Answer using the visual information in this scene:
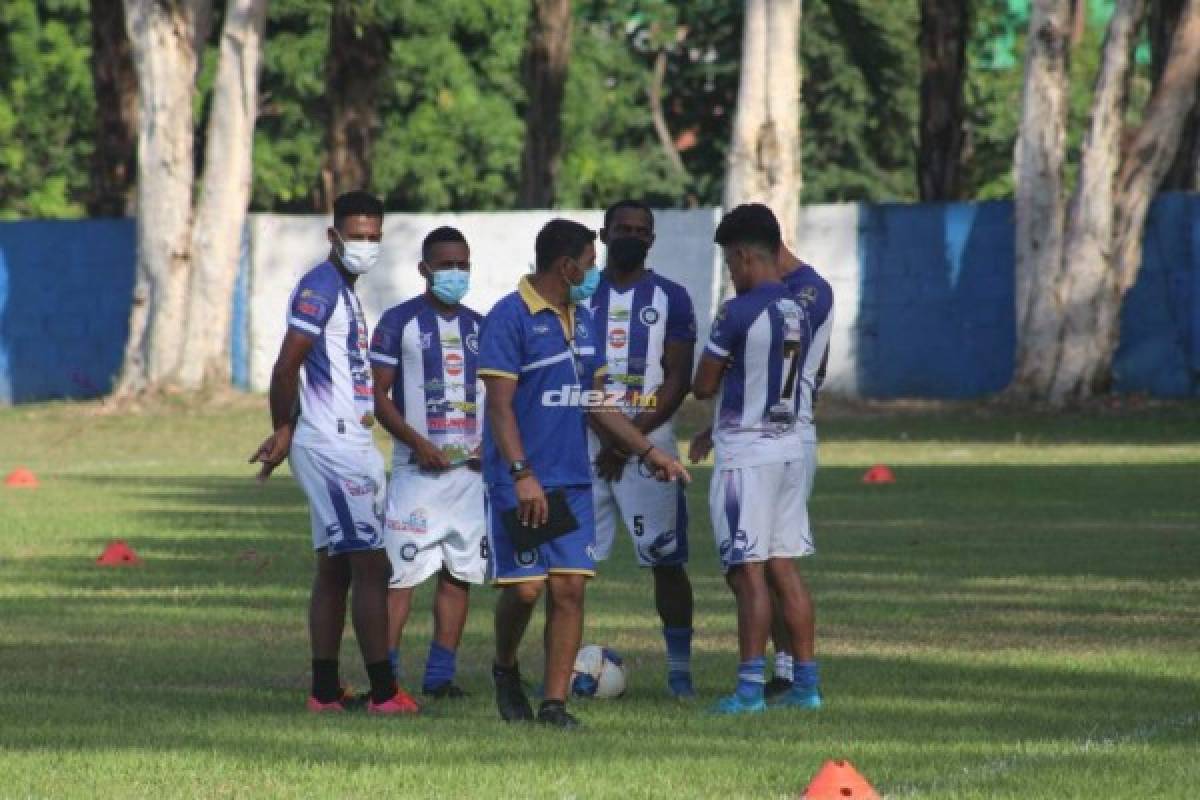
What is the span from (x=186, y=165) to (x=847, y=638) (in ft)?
78.2

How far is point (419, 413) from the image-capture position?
38.9 feet

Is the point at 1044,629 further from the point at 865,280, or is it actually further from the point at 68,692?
the point at 865,280

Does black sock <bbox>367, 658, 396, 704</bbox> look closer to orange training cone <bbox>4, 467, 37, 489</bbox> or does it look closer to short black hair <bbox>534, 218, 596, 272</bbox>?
short black hair <bbox>534, 218, 596, 272</bbox>

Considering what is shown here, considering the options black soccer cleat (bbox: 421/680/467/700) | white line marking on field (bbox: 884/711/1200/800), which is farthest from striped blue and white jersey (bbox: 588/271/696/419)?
white line marking on field (bbox: 884/711/1200/800)

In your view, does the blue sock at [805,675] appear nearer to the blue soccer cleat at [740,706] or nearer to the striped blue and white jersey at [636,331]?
the blue soccer cleat at [740,706]

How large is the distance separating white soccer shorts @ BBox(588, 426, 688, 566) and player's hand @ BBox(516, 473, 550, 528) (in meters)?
1.27

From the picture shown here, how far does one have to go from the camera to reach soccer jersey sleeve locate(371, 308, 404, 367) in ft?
38.9

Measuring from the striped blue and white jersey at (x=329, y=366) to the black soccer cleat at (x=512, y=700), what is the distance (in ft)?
3.74

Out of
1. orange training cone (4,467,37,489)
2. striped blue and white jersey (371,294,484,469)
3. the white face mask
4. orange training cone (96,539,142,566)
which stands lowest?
orange training cone (4,467,37,489)

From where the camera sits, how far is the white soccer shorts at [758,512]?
1112 cm

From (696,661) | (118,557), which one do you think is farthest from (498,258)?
(696,661)

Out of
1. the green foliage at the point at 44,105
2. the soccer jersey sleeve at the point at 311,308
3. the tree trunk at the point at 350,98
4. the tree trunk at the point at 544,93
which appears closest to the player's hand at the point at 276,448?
the soccer jersey sleeve at the point at 311,308

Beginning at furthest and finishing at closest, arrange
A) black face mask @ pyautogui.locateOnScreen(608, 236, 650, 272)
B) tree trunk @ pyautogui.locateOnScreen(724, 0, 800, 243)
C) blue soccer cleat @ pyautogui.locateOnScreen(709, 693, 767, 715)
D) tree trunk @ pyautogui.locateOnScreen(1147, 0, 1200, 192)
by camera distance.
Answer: tree trunk @ pyautogui.locateOnScreen(1147, 0, 1200, 192) < tree trunk @ pyautogui.locateOnScreen(724, 0, 800, 243) < black face mask @ pyautogui.locateOnScreen(608, 236, 650, 272) < blue soccer cleat @ pyautogui.locateOnScreen(709, 693, 767, 715)

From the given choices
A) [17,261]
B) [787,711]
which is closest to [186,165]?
[17,261]
